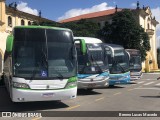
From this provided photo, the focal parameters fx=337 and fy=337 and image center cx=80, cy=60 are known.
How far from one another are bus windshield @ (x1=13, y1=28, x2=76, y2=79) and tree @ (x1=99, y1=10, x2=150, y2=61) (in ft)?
151

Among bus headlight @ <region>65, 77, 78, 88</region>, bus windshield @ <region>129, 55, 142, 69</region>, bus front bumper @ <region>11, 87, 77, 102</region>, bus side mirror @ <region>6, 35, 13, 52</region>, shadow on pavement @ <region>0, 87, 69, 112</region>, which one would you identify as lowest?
shadow on pavement @ <region>0, 87, 69, 112</region>

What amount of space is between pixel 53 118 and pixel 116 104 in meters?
3.92

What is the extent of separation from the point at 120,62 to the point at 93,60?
5.21 m

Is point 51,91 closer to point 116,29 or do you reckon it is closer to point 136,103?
point 136,103

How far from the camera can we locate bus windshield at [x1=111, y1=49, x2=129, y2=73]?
2233cm

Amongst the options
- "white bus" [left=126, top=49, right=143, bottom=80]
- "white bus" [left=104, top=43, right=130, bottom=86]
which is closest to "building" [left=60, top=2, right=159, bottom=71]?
"white bus" [left=126, top=49, right=143, bottom=80]

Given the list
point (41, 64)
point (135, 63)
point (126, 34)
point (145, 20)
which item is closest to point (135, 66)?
point (135, 63)

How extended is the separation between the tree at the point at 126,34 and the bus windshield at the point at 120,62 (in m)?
35.1

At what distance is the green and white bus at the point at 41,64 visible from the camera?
469 inches

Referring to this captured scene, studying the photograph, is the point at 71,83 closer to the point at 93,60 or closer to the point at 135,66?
the point at 93,60

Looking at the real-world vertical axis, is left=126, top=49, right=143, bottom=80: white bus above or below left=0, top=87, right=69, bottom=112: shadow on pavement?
above

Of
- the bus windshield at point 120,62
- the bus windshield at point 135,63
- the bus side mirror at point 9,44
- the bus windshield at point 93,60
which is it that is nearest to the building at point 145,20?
the bus windshield at point 135,63

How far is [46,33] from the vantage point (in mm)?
12750

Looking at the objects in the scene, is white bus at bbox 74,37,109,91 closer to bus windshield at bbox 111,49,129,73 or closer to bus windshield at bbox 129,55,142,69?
bus windshield at bbox 111,49,129,73
